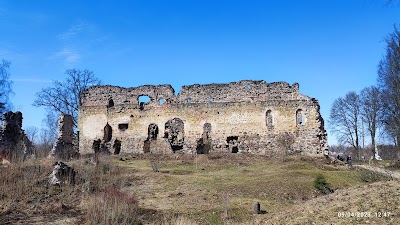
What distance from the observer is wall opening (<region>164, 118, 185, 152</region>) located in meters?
27.2

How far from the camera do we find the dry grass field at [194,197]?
23.5ft

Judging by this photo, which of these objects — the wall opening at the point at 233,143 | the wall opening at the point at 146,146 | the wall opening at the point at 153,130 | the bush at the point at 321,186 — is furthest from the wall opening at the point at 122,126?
the bush at the point at 321,186

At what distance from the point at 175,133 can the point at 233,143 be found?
4.70 meters

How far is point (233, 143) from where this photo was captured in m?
26.0

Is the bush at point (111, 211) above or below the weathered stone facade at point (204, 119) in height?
below

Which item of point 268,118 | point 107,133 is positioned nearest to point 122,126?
point 107,133

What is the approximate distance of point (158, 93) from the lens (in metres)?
28.4

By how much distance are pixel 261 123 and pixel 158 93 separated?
859cm

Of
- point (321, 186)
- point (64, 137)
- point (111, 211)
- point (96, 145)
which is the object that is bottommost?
point (321, 186)
